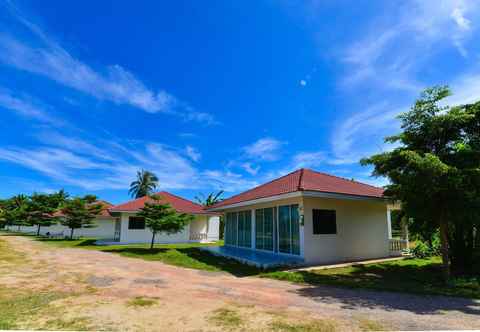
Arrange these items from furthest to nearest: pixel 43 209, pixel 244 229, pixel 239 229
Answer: pixel 43 209 < pixel 239 229 < pixel 244 229

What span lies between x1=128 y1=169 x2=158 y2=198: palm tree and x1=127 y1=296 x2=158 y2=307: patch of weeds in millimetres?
44721

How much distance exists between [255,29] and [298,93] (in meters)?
4.60

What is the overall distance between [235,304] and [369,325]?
2624 mm

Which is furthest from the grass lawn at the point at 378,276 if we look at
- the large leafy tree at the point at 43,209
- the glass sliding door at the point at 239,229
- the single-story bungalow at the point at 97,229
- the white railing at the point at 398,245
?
the large leafy tree at the point at 43,209

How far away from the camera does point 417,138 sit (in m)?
8.70

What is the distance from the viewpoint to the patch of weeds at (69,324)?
4.14 metres

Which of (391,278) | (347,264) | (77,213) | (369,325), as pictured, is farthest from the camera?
(77,213)

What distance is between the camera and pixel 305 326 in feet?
14.3

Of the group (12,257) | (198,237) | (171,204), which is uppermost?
(171,204)

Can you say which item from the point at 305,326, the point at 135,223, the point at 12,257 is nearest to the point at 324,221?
the point at 305,326

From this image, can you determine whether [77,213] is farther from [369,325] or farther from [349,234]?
[369,325]

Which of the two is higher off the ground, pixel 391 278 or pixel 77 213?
pixel 77 213

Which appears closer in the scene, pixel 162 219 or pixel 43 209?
pixel 162 219

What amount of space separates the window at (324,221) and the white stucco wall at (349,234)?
0.61 feet
